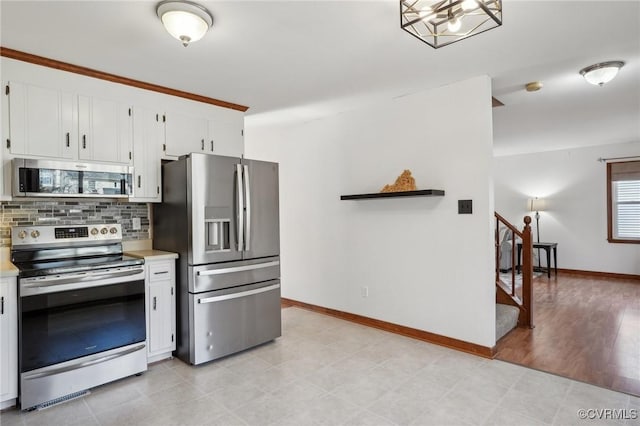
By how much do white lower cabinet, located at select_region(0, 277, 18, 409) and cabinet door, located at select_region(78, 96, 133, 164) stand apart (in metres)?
1.10

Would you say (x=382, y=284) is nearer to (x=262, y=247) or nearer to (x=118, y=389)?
(x=262, y=247)

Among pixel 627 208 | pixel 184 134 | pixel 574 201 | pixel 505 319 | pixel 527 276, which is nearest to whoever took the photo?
pixel 184 134

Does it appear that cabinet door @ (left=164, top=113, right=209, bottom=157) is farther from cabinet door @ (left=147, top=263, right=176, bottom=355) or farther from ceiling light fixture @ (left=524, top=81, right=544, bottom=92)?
ceiling light fixture @ (left=524, top=81, right=544, bottom=92)

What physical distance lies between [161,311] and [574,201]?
7432 mm

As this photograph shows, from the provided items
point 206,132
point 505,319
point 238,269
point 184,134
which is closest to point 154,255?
point 238,269

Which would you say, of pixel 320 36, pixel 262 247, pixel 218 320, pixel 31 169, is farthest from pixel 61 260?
pixel 320 36

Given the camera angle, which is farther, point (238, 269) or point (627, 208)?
point (627, 208)

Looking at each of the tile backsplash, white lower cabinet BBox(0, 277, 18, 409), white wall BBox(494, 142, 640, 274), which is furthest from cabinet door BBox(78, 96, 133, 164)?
white wall BBox(494, 142, 640, 274)

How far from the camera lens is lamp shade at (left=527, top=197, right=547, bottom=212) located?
7219 mm

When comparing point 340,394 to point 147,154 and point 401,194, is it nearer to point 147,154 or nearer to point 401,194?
point 401,194

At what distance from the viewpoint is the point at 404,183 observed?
11.9 ft

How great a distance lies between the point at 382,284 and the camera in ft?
12.9

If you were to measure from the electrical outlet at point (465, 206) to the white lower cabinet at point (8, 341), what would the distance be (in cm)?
342

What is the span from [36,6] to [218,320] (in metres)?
2.44
